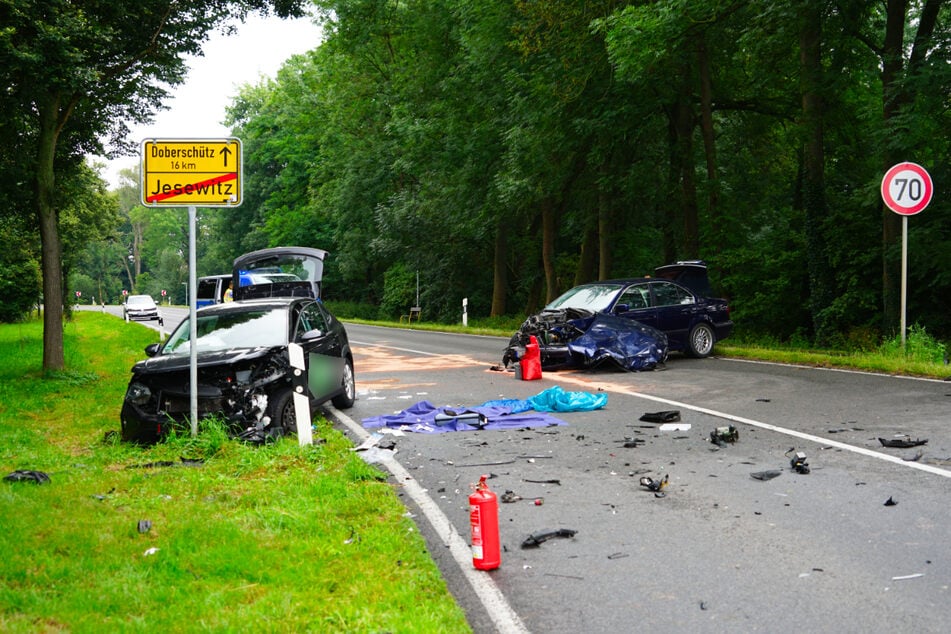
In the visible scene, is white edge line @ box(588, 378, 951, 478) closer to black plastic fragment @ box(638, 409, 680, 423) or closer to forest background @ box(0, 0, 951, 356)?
black plastic fragment @ box(638, 409, 680, 423)

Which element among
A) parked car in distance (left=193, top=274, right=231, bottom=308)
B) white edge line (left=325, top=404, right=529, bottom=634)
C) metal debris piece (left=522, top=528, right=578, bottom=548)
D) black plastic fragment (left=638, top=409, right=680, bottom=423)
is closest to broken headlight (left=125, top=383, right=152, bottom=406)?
white edge line (left=325, top=404, right=529, bottom=634)

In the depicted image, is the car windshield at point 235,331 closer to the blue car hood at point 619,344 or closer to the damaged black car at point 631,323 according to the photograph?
the damaged black car at point 631,323

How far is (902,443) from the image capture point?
24.2ft

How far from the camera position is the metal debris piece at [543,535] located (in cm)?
498

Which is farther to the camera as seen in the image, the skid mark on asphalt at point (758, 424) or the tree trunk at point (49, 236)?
the tree trunk at point (49, 236)

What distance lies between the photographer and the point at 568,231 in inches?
1293

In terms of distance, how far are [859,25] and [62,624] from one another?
20.7 meters

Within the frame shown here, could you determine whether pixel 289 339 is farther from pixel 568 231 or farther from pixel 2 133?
pixel 568 231

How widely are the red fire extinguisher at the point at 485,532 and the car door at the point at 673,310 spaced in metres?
11.4

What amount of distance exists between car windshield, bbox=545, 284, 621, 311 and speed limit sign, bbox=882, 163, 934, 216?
16.0 ft

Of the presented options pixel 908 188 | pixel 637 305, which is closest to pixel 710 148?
pixel 637 305

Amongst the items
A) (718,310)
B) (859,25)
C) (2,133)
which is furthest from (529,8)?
(2,133)

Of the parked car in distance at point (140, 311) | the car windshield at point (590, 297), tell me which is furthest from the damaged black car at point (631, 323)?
the parked car in distance at point (140, 311)

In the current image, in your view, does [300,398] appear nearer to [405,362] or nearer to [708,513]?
[708,513]
